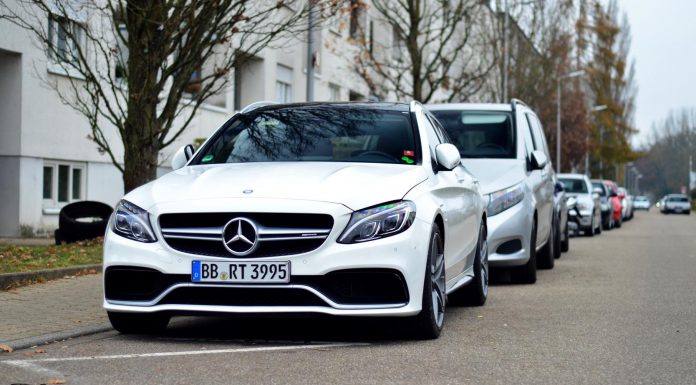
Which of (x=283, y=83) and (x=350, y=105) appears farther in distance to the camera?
(x=283, y=83)

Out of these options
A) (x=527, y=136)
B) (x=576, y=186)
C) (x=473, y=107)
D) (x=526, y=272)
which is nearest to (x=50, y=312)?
(x=526, y=272)

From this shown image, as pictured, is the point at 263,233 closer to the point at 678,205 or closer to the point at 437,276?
the point at 437,276

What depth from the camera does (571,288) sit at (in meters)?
12.3

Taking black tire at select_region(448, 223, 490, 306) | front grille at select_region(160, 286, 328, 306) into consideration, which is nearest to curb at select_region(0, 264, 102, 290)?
black tire at select_region(448, 223, 490, 306)

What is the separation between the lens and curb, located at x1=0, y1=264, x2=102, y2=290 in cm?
1091

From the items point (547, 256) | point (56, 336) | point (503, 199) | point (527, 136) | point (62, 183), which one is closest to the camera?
point (56, 336)

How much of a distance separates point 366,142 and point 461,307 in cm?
228

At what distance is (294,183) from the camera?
24.7ft

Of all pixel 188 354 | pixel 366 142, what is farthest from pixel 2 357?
pixel 366 142

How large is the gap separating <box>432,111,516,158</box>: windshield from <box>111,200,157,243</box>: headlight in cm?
662

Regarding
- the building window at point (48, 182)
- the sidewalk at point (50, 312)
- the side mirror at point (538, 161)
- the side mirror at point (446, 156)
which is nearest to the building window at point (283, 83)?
the building window at point (48, 182)

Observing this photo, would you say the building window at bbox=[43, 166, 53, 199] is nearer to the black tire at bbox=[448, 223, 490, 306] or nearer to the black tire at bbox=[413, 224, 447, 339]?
the black tire at bbox=[448, 223, 490, 306]

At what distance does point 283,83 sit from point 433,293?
27.6 meters

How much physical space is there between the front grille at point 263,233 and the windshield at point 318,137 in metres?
1.24
